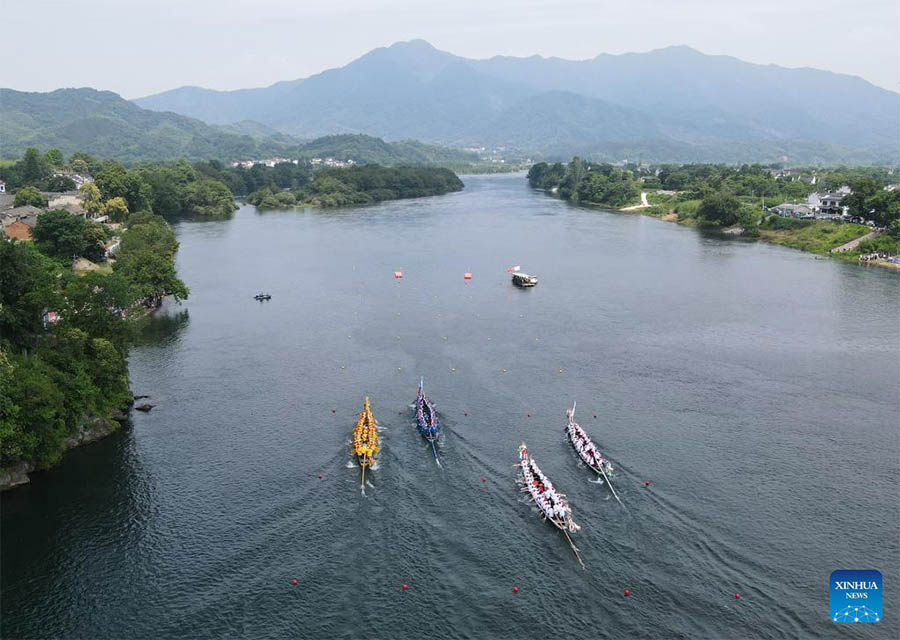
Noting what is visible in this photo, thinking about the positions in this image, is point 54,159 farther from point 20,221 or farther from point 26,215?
point 20,221

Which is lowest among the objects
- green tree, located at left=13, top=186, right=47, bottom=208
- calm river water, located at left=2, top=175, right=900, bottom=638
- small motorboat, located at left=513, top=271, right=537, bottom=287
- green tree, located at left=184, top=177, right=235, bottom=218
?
calm river water, located at left=2, top=175, right=900, bottom=638

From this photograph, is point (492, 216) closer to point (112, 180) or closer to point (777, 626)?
point (112, 180)

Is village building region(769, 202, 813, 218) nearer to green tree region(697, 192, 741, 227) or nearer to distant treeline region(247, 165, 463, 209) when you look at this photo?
green tree region(697, 192, 741, 227)

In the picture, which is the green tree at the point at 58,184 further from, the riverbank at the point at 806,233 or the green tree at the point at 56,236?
the riverbank at the point at 806,233

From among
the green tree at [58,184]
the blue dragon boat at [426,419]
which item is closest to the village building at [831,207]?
the blue dragon boat at [426,419]

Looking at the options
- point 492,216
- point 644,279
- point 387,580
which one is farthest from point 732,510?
point 492,216

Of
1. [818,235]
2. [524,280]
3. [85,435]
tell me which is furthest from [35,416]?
[818,235]

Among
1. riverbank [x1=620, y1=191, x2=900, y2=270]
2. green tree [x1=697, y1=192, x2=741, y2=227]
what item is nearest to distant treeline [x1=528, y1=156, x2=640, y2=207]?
riverbank [x1=620, y1=191, x2=900, y2=270]
